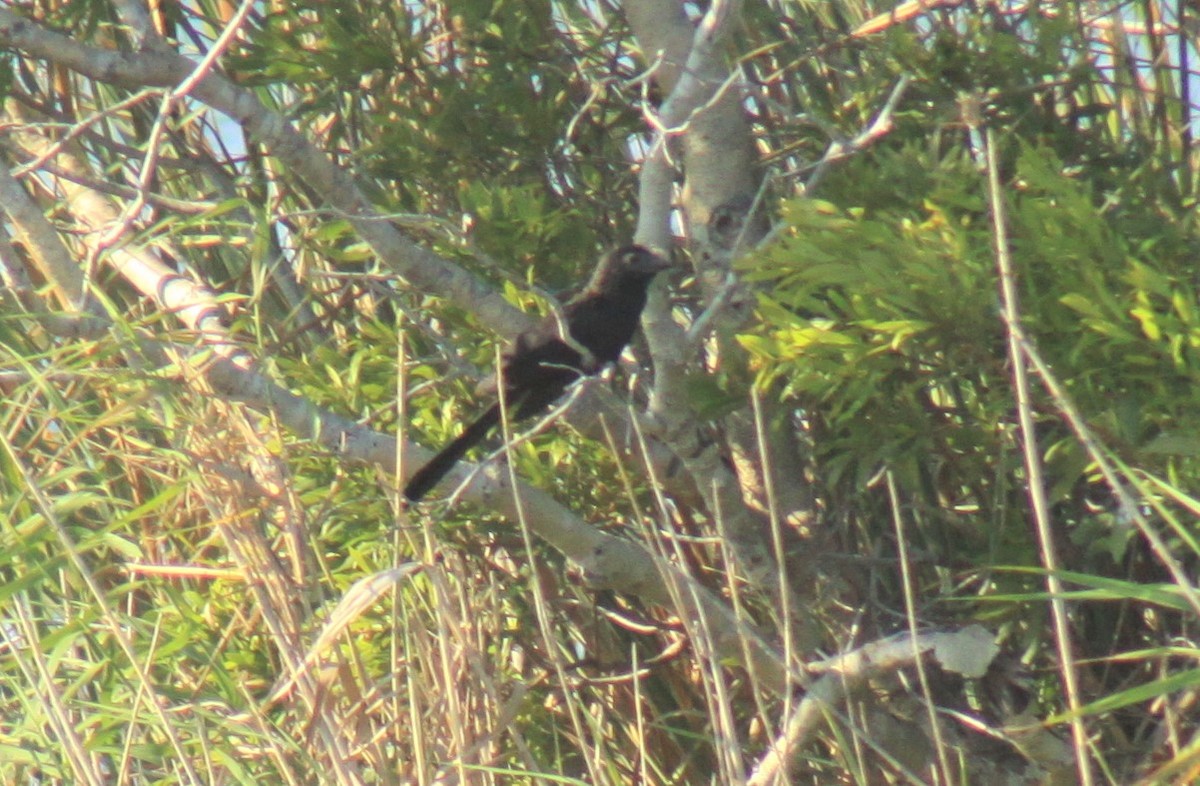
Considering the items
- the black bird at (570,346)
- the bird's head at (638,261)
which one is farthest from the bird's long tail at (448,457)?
the bird's head at (638,261)

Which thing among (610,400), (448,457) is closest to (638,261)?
(610,400)

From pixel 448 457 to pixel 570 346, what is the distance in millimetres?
421

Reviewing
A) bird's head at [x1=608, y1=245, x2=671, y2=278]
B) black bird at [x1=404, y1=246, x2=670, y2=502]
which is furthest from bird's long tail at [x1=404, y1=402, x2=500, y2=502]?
bird's head at [x1=608, y1=245, x2=671, y2=278]

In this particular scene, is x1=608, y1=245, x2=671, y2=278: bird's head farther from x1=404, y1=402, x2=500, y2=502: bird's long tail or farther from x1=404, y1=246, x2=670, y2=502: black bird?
x1=404, y1=402, x2=500, y2=502: bird's long tail

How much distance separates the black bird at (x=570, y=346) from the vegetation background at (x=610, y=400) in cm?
8

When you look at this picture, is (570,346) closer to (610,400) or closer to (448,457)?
(610,400)

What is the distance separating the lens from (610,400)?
3.41 metres

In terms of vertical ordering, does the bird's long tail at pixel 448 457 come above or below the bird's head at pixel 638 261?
below

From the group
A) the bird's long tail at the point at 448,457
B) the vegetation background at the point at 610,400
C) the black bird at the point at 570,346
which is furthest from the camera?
the black bird at the point at 570,346

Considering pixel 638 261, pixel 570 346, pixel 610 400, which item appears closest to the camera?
pixel 570 346

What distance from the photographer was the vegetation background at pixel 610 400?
2.45 metres

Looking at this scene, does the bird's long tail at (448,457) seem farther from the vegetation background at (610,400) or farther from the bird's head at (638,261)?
the bird's head at (638,261)

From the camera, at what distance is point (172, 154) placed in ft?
14.1

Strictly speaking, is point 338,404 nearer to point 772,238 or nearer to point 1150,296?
point 772,238
